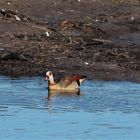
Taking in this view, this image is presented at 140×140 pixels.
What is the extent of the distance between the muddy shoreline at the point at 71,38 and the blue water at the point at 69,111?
95 centimetres

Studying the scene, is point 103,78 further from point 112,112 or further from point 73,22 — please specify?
point 73,22

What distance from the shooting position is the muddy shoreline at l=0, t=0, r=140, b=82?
1809cm

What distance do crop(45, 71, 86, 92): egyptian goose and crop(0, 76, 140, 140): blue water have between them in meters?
0.16

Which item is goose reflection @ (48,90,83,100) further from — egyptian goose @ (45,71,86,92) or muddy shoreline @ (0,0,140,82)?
muddy shoreline @ (0,0,140,82)

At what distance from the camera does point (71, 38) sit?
802 inches

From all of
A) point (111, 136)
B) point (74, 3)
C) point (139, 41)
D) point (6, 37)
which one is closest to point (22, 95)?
point (111, 136)

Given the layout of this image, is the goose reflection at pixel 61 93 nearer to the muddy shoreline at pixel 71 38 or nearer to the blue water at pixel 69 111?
the blue water at pixel 69 111

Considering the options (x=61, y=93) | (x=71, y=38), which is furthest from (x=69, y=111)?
(x=71, y=38)

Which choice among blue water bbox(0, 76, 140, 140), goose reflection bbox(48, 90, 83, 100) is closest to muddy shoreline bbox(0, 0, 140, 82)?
blue water bbox(0, 76, 140, 140)

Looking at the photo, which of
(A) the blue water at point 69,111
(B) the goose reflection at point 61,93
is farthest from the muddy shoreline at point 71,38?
(B) the goose reflection at point 61,93

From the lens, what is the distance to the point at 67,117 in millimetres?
13539

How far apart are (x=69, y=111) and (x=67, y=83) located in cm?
241

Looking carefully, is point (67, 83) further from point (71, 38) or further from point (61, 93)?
point (71, 38)

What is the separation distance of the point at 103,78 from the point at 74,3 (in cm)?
825
